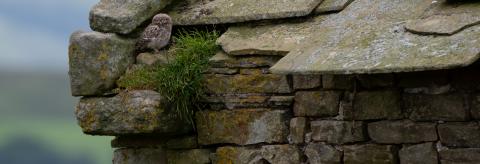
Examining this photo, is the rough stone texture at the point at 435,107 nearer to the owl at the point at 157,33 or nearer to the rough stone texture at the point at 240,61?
the rough stone texture at the point at 240,61

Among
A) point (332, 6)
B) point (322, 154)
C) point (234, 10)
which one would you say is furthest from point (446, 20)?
point (234, 10)

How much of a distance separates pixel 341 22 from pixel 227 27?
3.28ft

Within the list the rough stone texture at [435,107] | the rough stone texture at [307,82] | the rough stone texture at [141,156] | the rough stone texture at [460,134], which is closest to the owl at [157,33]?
the rough stone texture at [141,156]

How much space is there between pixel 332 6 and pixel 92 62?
6.09 feet

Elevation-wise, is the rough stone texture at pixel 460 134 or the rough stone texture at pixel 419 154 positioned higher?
the rough stone texture at pixel 460 134

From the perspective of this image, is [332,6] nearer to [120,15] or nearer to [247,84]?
[247,84]

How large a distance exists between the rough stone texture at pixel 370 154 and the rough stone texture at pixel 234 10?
112cm

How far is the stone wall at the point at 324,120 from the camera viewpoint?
5.64 meters

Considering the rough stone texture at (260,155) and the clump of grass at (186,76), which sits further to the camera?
the clump of grass at (186,76)

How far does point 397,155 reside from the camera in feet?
19.3

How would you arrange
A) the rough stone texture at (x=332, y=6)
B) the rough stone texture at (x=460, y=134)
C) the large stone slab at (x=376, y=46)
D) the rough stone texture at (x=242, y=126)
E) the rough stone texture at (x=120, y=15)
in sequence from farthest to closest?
1. the rough stone texture at (x=120, y=15)
2. the rough stone texture at (x=332, y=6)
3. the rough stone texture at (x=242, y=126)
4. the rough stone texture at (x=460, y=134)
5. the large stone slab at (x=376, y=46)

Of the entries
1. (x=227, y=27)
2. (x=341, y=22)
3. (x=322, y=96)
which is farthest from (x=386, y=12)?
(x=227, y=27)

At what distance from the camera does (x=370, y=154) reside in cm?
596

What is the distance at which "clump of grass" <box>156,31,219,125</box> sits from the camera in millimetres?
6406
